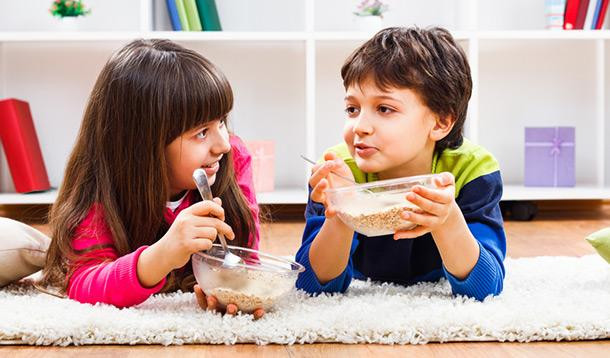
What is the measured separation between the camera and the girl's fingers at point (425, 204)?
1.06 m

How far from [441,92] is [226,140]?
1.05 ft

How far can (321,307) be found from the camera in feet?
3.88

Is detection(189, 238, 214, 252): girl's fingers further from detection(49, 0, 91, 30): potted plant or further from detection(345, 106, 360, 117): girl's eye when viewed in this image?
detection(49, 0, 91, 30): potted plant

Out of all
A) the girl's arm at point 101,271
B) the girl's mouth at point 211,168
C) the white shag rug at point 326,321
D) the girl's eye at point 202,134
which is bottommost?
the white shag rug at point 326,321

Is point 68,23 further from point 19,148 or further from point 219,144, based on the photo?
point 219,144

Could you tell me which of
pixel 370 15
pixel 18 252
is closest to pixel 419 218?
pixel 18 252

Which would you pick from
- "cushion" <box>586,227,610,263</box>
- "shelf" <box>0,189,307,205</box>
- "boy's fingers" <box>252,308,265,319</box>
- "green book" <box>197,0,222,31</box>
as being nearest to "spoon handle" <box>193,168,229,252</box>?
"boy's fingers" <box>252,308,265,319</box>

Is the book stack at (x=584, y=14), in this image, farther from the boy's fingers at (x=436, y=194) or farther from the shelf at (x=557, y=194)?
the boy's fingers at (x=436, y=194)

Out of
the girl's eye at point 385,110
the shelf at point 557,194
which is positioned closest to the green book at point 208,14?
the shelf at point 557,194

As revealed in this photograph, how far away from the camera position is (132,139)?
131 centimetres

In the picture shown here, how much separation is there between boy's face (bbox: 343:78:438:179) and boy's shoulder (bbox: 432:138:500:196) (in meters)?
0.09

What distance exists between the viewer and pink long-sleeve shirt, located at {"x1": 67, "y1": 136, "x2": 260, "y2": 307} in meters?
1.18

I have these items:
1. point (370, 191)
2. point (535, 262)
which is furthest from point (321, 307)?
point (535, 262)

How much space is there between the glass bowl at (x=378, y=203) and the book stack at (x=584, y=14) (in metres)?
1.86
